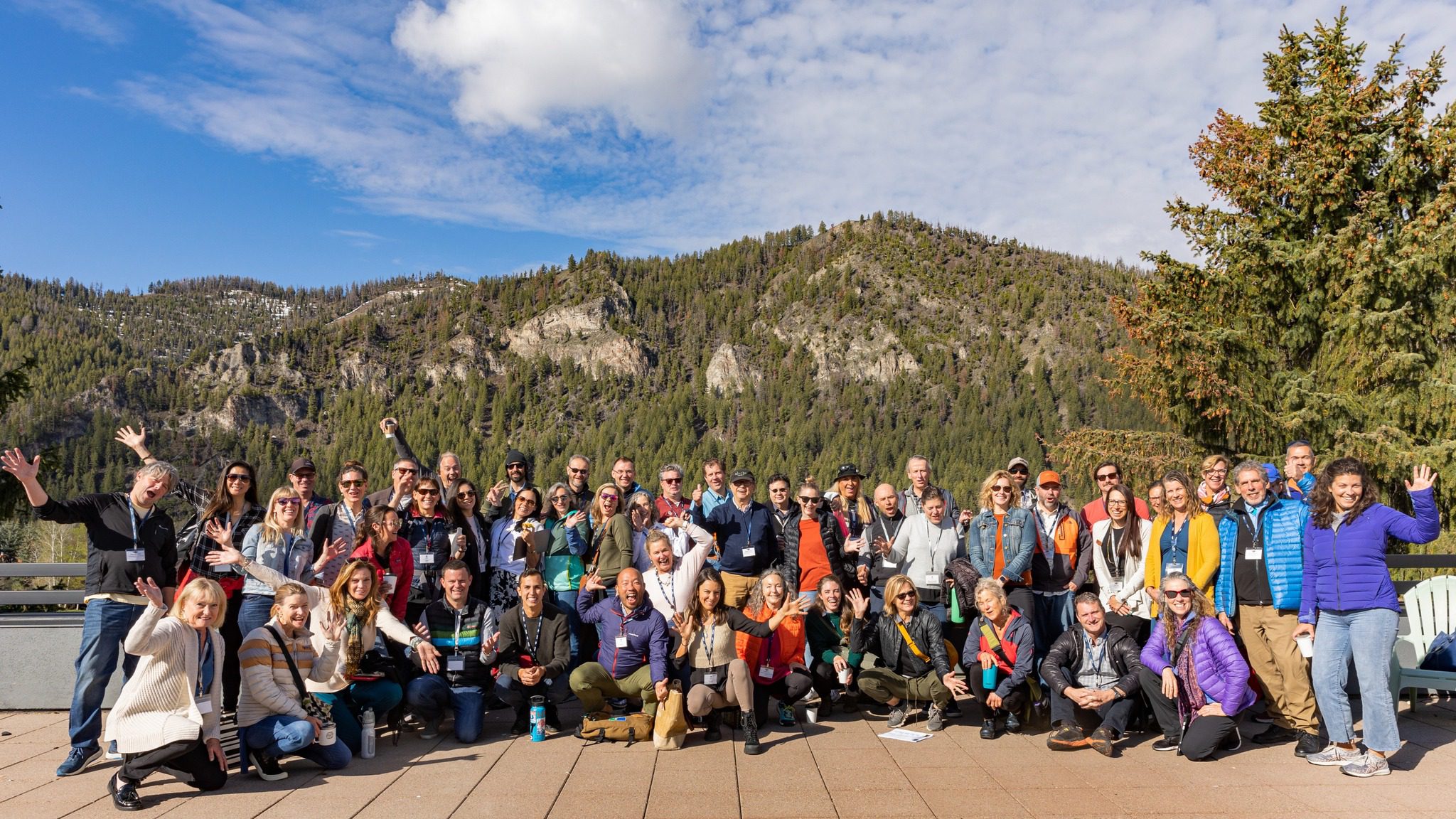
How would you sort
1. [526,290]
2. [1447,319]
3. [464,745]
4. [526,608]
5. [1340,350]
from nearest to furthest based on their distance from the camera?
[464,745]
[526,608]
[1447,319]
[1340,350]
[526,290]

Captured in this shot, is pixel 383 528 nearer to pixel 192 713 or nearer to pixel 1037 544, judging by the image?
pixel 192 713

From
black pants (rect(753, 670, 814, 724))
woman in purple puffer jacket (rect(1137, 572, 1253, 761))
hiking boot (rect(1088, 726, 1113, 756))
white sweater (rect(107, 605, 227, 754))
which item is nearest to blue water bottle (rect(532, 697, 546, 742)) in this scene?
black pants (rect(753, 670, 814, 724))

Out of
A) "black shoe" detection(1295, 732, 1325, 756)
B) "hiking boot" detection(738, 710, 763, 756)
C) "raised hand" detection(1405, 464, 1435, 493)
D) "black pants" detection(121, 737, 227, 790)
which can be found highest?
"raised hand" detection(1405, 464, 1435, 493)

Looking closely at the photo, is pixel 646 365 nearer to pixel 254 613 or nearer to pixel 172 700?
pixel 254 613

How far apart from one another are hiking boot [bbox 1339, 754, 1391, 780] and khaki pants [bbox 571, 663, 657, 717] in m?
4.55

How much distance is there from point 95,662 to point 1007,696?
621 centimetres

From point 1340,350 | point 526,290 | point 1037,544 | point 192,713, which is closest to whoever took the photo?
point 192,713

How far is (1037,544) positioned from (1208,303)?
464 inches

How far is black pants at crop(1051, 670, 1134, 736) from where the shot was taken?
6.03m

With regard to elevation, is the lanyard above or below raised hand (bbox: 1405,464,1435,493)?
below

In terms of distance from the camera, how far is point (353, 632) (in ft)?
20.3

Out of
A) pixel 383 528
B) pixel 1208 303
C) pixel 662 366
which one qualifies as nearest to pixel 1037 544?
pixel 383 528

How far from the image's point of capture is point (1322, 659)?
561cm

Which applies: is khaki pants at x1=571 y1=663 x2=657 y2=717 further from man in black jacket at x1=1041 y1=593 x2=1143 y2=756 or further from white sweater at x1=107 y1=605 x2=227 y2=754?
man in black jacket at x1=1041 y1=593 x2=1143 y2=756
